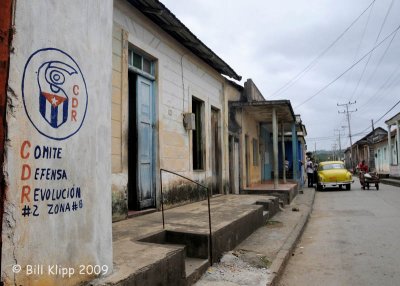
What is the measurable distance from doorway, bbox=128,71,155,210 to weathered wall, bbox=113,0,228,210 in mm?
286

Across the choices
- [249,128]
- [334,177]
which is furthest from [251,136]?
[334,177]

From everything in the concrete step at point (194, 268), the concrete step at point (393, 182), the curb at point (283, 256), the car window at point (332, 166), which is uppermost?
the car window at point (332, 166)

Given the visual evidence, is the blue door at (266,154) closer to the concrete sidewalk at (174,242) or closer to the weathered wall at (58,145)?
the concrete sidewalk at (174,242)

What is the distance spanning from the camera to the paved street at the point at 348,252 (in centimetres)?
534

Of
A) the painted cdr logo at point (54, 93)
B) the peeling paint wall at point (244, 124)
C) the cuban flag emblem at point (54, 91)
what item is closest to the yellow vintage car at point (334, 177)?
the peeling paint wall at point (244, 124)

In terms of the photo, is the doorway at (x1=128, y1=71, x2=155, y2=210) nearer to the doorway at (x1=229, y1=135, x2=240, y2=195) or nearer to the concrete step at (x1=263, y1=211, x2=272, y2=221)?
the concrete step at (x1=263, y1=211, x2=272, y2=221)

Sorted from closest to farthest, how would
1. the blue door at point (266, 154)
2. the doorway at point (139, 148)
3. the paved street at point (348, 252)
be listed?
the paved street at point (348, 252) → the doorway at point (139, 148) → the blue door at point (266, 154)

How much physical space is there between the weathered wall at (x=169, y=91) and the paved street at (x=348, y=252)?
10.8 ft

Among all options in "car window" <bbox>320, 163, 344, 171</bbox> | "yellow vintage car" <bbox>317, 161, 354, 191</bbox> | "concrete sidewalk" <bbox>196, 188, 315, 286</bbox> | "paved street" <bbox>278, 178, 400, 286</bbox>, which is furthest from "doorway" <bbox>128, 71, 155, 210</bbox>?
"car window" <bbox>320, 163, 344, 171</bbox>

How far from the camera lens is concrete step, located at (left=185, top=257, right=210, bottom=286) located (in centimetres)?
449

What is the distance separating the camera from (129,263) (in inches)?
138

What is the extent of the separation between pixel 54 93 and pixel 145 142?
5.08m

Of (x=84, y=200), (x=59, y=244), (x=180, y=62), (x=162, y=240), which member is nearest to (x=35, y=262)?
(x=59, y=244)

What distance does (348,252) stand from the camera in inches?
269
